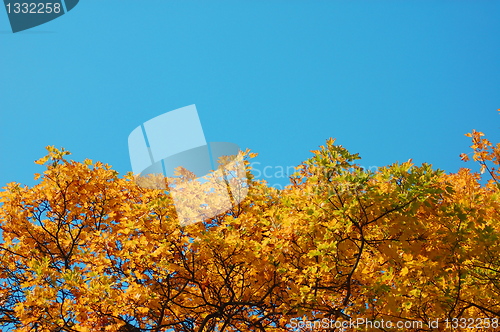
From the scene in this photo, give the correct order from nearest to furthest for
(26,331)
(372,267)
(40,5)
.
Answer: (372,267)
(26,331)
(40,5)

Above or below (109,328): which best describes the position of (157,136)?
above

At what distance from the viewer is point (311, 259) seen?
6.04 m

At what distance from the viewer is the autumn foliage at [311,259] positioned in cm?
519

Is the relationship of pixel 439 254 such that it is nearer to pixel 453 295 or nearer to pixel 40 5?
pixel 453 295

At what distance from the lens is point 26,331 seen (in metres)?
6.62

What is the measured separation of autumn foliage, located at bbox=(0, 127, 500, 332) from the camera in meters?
5.19

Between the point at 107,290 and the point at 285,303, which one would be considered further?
the point at 285,303

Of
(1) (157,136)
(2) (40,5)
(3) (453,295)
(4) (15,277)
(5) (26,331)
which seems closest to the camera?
(3) (453,295)

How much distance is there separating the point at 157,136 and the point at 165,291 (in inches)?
120

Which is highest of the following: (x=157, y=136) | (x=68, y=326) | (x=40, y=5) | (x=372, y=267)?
(x=40, y=5)

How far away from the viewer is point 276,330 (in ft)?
22.3

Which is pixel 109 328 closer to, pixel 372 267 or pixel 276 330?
pixel 276 330

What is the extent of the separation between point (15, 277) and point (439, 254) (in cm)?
707

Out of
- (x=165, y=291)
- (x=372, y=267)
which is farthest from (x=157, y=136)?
(x=372, y=267)
